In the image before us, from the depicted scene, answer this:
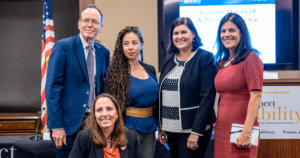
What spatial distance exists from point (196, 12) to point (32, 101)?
8.63ft

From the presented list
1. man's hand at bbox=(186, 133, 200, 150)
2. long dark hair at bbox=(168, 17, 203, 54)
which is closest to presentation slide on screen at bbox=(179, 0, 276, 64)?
long dark hair at bbox=(168, 17, 203, 54)

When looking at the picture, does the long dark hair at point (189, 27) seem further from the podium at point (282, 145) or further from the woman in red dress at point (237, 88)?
the podium at point (282, 145)

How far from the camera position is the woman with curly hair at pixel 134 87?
5.84 ft

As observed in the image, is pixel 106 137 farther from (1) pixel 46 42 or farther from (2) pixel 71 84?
(1) pixel 46 42

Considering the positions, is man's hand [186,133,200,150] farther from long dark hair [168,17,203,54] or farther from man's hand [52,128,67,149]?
man's hand [52,128,67,149]

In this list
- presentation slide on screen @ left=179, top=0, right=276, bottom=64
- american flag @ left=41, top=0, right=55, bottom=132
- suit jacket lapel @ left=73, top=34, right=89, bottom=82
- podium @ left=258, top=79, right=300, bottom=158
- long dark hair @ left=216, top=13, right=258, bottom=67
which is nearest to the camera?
long dark hair @ left=216, top=13, right=258, bottom=67

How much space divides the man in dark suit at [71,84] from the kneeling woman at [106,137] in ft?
0.61

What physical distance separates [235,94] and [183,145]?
1.45ft

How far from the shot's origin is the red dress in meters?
1.63

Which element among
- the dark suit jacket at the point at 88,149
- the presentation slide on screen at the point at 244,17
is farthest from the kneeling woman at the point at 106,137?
the presentation slide on screen at the point at 244,17

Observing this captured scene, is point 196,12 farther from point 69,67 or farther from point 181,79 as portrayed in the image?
point 69,67

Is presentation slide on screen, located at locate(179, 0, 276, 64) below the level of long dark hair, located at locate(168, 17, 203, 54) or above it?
above

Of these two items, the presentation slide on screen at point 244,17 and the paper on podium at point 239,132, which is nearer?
the paper on podium at point 239,132

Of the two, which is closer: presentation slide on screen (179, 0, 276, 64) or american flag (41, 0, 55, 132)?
presentation slide on screen (179, 0, 276, 64)
